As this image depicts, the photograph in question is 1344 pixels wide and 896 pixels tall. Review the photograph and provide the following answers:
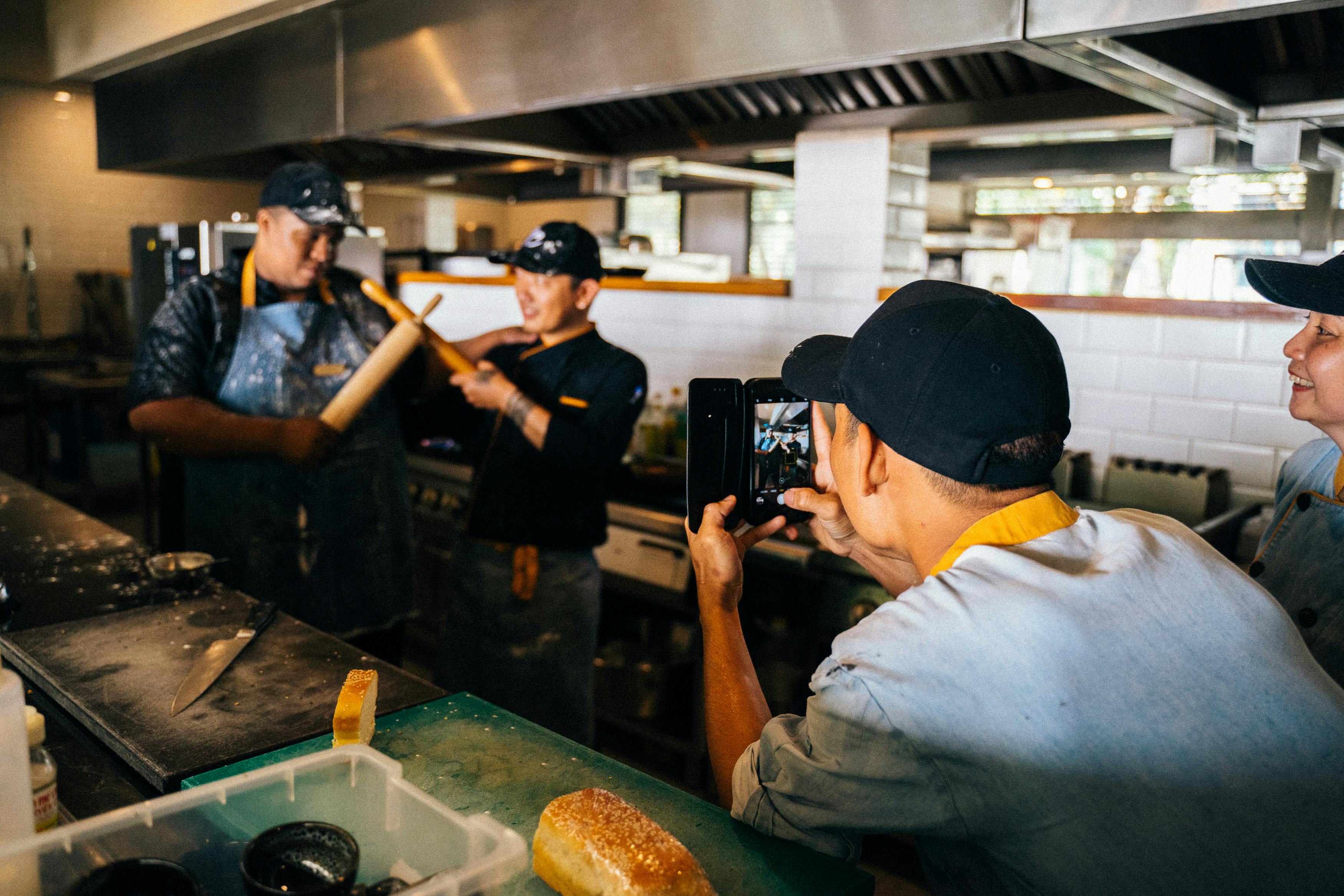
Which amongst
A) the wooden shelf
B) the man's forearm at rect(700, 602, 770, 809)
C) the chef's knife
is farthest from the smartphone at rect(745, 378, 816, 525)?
the wooden shelf

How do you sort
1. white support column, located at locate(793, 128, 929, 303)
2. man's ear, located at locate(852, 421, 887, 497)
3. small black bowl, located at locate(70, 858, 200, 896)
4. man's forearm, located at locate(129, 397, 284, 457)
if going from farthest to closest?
white support column, located at locate(793, 128, 929, 303) < man's forearm, located at locate(129, 397, 284, 457) < man's ear, located at locate(852, 421, 887, 497) < small black bowl, located at locate(70, 858, 200, 896)

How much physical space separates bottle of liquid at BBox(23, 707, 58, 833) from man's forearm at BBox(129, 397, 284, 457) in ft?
4.76

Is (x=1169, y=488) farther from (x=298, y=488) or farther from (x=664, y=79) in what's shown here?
(x=298, y=488)

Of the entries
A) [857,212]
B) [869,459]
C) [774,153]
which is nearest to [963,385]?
[869,459]

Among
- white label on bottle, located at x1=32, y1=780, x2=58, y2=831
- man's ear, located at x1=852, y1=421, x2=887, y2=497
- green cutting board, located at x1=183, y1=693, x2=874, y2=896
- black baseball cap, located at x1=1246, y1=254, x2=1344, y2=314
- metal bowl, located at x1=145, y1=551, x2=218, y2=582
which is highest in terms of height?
black baseball cap, located at x1=1246, y1=254, x2=1344, y2=314

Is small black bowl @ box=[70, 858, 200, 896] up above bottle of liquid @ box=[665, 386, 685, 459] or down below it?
above

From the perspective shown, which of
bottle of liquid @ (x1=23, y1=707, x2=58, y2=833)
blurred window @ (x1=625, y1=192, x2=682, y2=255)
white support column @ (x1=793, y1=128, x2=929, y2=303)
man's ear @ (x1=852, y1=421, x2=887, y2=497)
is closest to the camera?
bottle of liquid @ (x1=23, y1=707, x2=58, y2=833)

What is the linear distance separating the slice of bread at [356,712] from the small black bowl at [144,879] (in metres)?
0.47

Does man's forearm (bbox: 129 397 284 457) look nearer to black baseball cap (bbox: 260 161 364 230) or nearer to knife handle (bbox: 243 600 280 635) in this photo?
black baseball cap (bbox: 260 161 364 230)

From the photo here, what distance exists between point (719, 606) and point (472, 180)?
17.6 feet

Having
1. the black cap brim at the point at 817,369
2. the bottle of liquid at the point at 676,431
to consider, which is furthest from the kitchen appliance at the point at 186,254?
the black cap brim at the point at 817,369

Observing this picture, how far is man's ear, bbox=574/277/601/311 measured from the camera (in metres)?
2.54

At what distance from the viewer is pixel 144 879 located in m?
0.74

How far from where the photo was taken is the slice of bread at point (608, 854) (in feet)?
2.90
